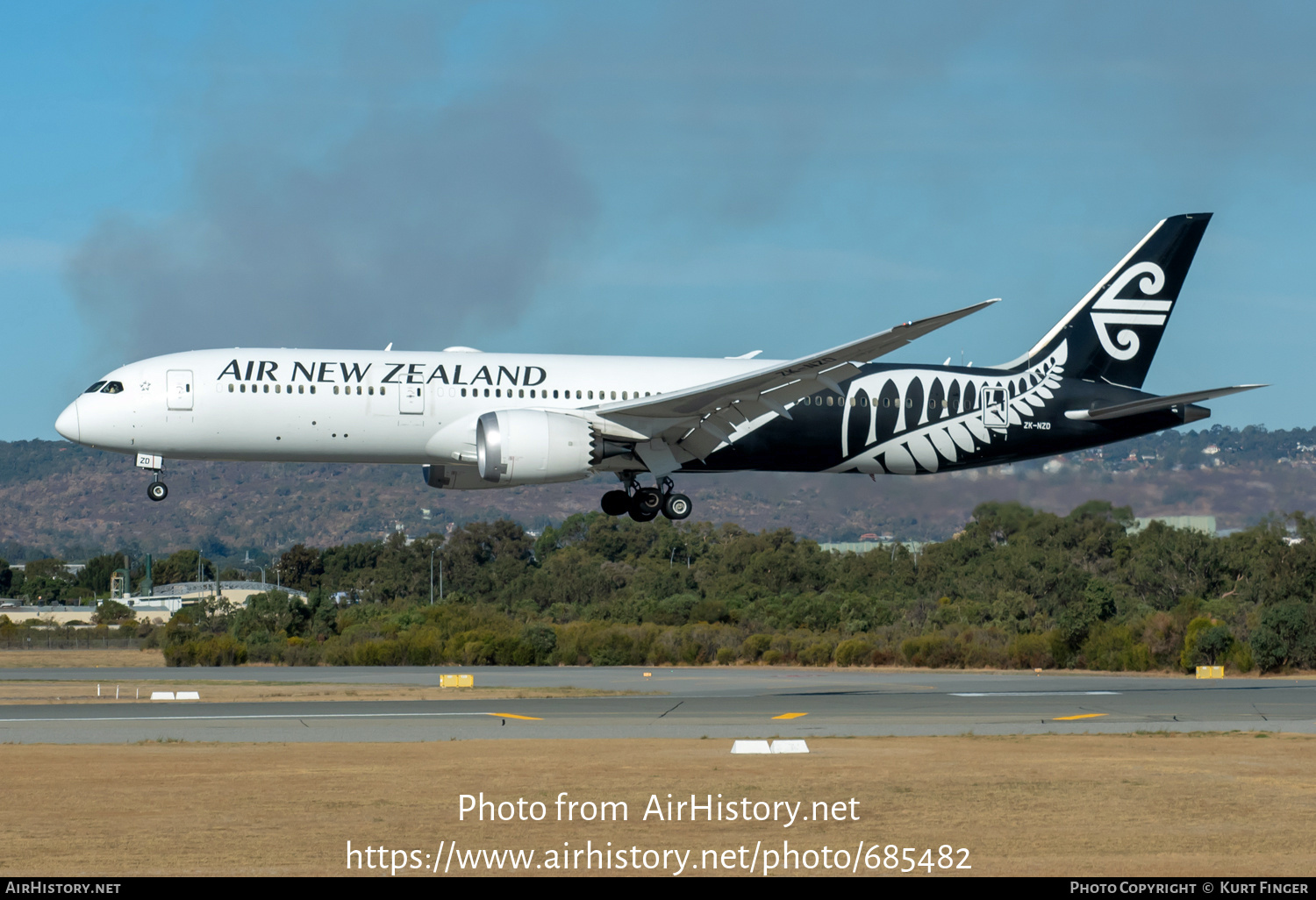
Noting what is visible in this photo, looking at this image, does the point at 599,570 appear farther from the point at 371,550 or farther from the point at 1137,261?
the point at 1137,261

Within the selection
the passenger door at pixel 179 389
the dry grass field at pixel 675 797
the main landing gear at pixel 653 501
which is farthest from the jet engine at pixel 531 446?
the dry grass field at pixel 675 797

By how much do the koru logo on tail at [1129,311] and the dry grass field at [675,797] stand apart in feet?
50.6

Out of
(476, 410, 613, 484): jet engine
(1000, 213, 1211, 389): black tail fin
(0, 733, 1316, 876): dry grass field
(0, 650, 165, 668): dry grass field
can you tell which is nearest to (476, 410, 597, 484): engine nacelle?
(476, 410, 613, 484): jet engine

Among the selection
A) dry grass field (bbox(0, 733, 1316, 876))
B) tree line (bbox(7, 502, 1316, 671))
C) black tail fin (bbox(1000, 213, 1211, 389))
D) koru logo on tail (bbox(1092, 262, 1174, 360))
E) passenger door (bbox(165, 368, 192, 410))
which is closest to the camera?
dry grass field (bbox(0, 733, 1316, 876))

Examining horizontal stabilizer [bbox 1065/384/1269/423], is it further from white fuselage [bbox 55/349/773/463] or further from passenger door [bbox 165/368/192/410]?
passenger door [bbox 165/368/192/410]

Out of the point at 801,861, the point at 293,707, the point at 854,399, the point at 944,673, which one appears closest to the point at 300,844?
the point at 801,861

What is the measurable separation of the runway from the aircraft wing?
22.6 feet

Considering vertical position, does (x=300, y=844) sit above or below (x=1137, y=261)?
below

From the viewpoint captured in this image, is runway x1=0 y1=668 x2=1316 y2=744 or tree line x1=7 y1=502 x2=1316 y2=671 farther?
tree line x1=7 y1=502 x2=1316 y2=671

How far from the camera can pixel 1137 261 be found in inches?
1646

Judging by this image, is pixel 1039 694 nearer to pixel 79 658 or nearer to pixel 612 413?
pixel 612 413

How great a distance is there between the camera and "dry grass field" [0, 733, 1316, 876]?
1670cm

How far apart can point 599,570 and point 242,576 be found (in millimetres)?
70893

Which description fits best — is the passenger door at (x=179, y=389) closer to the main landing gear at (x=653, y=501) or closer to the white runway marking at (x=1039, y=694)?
the main landing gear at (x=653, y=501)
